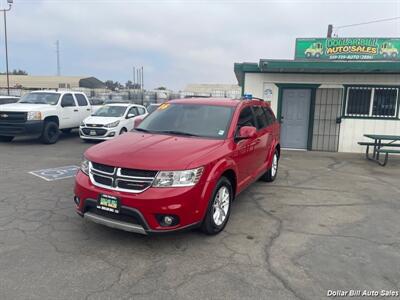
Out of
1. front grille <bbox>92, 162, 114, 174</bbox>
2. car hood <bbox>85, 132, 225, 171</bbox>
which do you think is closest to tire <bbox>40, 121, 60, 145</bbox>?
car hood <bbox>85, 132, 225, 171</bbox>

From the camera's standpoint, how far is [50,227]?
4484mm

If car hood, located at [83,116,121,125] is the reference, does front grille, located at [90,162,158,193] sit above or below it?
below

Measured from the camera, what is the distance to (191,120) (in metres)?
5.14

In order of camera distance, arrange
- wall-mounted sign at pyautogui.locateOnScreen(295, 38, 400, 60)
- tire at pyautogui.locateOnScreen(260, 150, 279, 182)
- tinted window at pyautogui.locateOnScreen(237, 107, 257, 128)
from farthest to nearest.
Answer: wall-mounted sign at pyautogui.locateOnScreen(295, 38, 400, 60), tire at pyautogui.locateOnScreen(260, 150, 279, 182), tinted window at pyautogui.locateOnScreen(237, 107, 257, 128)

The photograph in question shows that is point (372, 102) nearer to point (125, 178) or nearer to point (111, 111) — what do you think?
point (111, 111)

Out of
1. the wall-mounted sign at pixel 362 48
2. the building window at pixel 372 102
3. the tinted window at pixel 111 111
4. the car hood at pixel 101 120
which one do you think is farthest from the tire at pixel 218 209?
the wall-mounted sign at pixel 362 48

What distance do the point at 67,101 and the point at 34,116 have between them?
196 cm

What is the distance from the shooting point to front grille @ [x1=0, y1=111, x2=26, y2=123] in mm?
11398

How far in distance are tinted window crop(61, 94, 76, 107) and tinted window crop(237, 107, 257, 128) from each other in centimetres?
943

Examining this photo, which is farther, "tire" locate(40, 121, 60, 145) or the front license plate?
"tire" locate(40, 121, 60, 145)

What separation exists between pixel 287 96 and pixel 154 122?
25.5 ft

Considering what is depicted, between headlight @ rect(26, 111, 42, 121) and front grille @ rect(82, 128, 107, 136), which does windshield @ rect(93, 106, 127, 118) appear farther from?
headlight @ rect(26, 111, 42, 121)

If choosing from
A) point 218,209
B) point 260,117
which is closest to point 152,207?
point 218,209

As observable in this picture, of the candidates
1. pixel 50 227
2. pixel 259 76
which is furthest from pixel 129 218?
pixel 259 76
